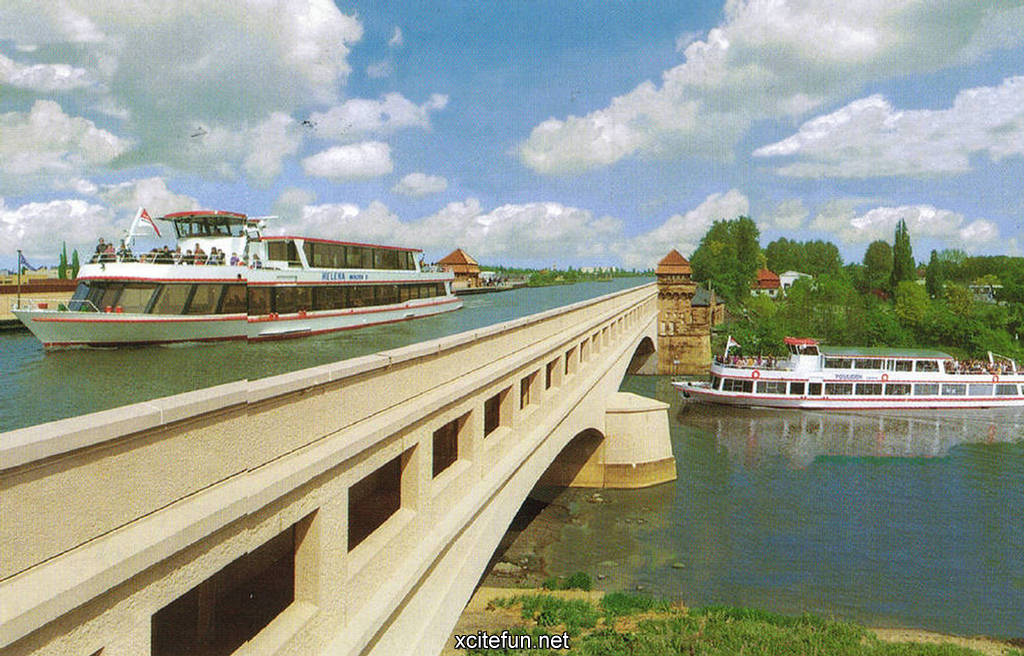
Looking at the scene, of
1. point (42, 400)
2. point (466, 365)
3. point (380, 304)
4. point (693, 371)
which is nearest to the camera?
point (42, 400)

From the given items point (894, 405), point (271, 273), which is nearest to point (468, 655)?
point (271, 273)

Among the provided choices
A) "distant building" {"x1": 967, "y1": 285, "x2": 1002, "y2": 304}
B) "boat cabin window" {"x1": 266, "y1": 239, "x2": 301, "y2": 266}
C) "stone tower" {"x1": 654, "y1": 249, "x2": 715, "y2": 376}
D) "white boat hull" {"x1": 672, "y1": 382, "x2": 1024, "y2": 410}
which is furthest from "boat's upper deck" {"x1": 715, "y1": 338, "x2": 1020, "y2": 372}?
"distant building" {"x1": 967, "y1": 285, "x2": 1002, "y2": 304}

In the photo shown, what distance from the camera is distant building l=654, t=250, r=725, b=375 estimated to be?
253 feet

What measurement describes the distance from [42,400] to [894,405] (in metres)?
61.0

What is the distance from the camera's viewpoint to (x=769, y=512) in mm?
30297

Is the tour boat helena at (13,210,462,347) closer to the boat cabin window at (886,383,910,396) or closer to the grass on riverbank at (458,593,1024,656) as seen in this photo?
the grass on riverbank at (458,593,1024,656)

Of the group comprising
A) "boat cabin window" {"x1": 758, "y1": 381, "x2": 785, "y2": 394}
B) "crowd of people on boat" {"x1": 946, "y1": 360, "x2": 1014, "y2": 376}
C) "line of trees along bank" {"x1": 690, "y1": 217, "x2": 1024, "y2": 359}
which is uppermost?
"line of trees along bank" {"x1": 690, "y1": 217, "x2": 1024, "y2": 359}

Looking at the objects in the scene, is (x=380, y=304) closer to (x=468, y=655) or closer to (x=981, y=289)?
(x=468, y=655)

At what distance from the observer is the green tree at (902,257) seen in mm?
107750

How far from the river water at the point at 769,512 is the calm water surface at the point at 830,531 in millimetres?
80

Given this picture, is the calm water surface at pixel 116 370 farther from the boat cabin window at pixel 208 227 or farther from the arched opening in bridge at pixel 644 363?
the arched opening in bridge at pixel 644 363

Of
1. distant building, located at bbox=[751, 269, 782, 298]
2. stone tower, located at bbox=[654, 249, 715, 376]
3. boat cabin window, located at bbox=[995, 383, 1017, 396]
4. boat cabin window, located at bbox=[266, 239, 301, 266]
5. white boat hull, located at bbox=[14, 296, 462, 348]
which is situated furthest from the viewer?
distant building, located at bbox=[751, 269, 782, 298]

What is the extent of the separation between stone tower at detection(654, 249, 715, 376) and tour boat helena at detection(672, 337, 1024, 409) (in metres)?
19.5

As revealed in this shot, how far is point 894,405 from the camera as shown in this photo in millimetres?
53875
